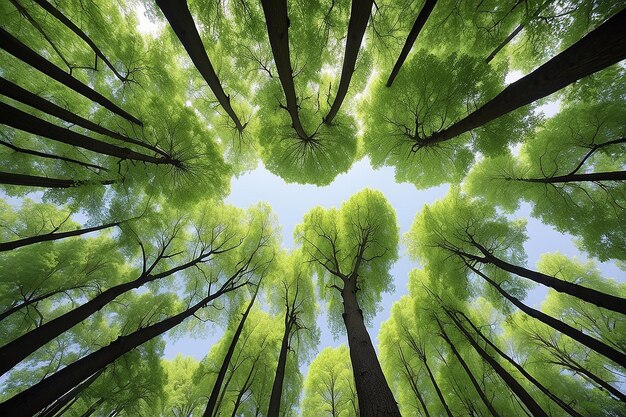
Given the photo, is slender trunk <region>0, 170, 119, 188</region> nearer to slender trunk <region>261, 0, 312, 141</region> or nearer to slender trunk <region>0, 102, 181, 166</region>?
slender trunk <region>0, 102, 181, 166</region>

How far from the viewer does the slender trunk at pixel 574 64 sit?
273 centimetres

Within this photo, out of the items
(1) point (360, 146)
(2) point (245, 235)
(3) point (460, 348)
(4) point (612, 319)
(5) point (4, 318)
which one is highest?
(1) point (360, 146)

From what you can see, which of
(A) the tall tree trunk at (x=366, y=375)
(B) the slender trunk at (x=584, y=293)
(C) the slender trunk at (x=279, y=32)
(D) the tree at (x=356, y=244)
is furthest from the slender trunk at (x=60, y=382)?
(B) the slender trunk at (x=584, y=293)

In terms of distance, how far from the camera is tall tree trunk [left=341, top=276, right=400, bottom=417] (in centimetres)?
351

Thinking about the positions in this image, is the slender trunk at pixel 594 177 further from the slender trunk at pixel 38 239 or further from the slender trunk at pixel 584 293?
the slender trunk at pixel 38 239

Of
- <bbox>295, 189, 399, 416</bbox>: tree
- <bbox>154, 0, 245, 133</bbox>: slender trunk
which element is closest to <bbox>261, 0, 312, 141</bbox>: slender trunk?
<bbox>154, 0, 245, 133</bbox>: slender trunk

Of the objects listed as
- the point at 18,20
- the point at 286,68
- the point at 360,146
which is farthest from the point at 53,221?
the point at 360,146

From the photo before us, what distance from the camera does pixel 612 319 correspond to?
9867 mm

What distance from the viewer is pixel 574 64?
10.2ft

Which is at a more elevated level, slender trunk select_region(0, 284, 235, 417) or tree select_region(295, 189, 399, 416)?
tree select_region(295, 189, 399, 416)

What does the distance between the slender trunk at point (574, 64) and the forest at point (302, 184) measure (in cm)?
3

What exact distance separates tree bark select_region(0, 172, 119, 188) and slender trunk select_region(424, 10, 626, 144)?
10.2 meters

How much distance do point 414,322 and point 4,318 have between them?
49.2 feet

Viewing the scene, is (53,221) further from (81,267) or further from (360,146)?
(360,146)
